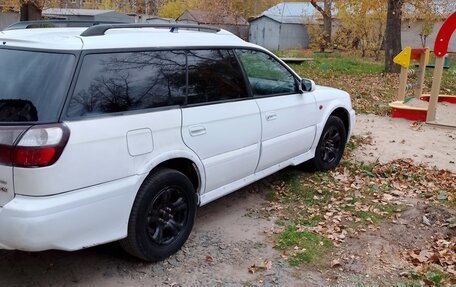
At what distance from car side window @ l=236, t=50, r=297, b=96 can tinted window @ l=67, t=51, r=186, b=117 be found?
0.95 m

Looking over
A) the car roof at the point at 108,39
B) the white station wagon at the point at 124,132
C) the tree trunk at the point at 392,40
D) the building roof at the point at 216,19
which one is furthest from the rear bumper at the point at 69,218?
the building roof at the point at 216,19

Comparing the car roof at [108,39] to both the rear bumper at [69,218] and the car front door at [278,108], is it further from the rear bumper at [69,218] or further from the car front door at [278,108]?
the rear bumper at [69,218]

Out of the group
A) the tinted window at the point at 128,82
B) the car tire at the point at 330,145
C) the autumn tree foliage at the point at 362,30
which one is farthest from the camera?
the autumn tree foliage at the point at 362,30

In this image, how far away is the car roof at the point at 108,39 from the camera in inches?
133

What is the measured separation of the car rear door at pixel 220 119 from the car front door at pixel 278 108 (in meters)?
0.16

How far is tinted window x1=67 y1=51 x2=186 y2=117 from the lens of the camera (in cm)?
329

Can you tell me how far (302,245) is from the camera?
168 inches

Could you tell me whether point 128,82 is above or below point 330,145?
above

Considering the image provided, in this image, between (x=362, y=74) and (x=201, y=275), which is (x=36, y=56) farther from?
(x=362, y=74)

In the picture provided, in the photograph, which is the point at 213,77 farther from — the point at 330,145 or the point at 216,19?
the point at 216,19

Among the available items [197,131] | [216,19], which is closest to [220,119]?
[197,131]

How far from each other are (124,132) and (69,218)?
680 mm

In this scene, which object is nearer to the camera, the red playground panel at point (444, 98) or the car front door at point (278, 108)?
the car front door at point (278, 108)

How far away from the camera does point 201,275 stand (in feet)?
12.3
